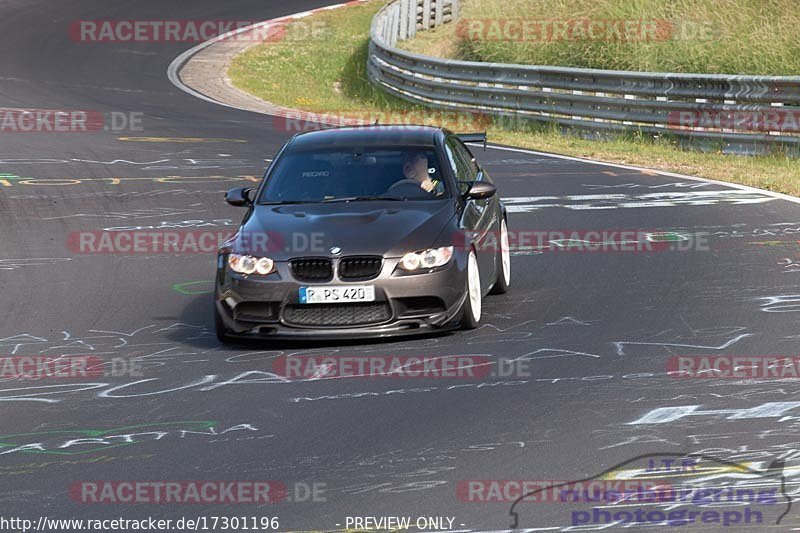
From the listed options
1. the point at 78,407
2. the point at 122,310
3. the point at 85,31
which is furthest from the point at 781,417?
the point at 85,31

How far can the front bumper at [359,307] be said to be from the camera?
977cm

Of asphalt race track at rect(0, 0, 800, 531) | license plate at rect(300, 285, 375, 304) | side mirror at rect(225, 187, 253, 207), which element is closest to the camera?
asphalt race track at rect(0, 0, 800, 531)

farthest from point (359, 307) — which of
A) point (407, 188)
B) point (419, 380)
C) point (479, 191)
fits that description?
point (479, 191)

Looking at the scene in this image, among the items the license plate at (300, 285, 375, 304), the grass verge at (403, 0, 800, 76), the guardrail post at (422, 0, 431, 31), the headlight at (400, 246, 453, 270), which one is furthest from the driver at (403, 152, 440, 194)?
the guardrail post at (422, 0, 431, 31)

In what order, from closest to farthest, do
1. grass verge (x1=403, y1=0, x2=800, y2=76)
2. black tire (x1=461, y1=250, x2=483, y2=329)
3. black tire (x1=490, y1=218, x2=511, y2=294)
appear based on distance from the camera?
1. black tire (x1=461, y1=250, x2=483, y2=329)
2. black tire (x1=490, y1=218, x2=511, y2=294)
3. grass verge (x1=403, y1=0, x2=800, y2=76)

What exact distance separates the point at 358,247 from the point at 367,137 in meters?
1.87

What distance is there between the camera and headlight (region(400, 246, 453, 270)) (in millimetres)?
9875

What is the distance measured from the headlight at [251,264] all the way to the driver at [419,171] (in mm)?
1616

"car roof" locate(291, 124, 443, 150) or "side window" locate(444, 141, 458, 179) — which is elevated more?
"car roof" locate(291, 124, 443, 150)

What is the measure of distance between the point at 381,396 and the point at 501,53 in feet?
84.0

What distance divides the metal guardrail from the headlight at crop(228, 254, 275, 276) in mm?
12032

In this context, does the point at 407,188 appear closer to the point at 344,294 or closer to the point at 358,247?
the point at 358,247

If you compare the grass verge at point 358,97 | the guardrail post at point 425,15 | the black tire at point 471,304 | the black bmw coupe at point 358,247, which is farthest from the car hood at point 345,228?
the guardrail post at point 425,15

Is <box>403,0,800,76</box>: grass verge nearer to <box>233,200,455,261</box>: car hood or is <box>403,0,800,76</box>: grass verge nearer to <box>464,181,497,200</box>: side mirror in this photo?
<box>464,181,497,200</box>: side mirror
